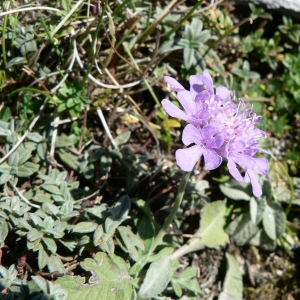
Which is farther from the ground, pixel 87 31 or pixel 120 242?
pixel 87 31

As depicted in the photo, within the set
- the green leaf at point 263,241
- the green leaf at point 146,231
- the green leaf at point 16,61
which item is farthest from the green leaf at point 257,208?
the green leaf at point 16,61

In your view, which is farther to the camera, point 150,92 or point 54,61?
point 150,92

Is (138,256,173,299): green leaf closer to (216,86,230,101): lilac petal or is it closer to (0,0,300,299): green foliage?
(0,0,300,299): green foliage

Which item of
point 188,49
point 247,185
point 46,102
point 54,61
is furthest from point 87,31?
point 247,185

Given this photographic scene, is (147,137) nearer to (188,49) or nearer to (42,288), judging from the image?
(188,49)

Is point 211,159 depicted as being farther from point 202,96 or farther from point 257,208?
point 257,208

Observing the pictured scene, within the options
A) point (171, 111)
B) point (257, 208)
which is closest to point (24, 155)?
point (171, 111)
